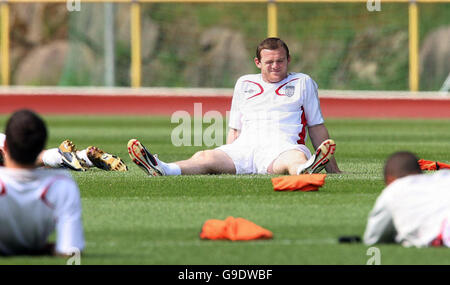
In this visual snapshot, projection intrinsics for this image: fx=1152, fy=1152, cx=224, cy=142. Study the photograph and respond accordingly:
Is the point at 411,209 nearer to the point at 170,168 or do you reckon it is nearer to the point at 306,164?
the point at 306,164

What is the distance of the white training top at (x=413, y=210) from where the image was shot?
6.62 meters

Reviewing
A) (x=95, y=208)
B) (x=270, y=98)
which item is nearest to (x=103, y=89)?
(x=270, y=98)

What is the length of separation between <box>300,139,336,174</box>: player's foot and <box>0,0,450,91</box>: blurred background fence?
17.6m

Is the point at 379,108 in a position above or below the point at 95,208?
above

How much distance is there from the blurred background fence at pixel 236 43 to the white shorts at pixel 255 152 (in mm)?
16823

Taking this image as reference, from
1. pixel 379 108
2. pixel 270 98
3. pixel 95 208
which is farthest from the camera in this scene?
pixel 379 108

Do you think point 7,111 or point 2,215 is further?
point 7,111

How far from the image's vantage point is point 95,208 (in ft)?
29.3

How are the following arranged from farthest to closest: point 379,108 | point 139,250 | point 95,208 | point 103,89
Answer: point 103,89
point 379,108
point 95,208
point 139,250

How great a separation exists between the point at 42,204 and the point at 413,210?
211 cm

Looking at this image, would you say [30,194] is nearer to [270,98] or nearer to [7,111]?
[270,98]

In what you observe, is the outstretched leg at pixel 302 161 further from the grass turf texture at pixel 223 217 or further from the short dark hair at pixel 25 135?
the short dark hair at pixel 25 135

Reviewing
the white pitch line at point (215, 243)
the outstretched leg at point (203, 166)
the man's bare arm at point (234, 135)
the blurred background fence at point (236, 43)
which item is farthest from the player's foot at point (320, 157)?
the blurred background fence at point (236, 43)

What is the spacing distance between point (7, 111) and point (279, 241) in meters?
19.8
